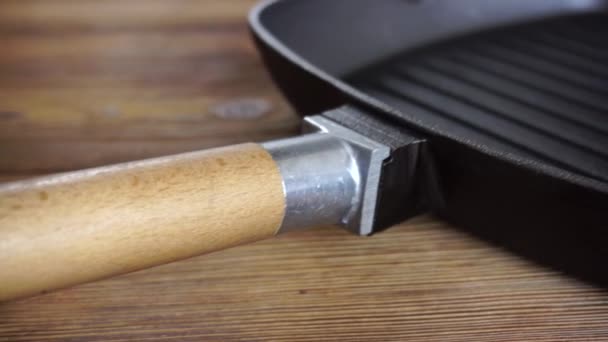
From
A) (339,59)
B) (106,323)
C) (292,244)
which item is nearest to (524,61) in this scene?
(339,59)

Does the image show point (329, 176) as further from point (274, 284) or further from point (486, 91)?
point (486, 91)

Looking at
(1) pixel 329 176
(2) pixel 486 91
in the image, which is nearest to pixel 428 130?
(1) pixel 329 176

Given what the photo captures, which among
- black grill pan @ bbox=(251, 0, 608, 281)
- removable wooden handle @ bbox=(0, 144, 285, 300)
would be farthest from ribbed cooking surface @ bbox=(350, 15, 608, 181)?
removable wooden handle @ bbox=(0, 144, 285, 300)

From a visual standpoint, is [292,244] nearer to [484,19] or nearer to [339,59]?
[339,59]

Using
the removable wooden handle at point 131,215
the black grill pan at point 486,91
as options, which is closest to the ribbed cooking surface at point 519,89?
the black grill pan at point 486,91

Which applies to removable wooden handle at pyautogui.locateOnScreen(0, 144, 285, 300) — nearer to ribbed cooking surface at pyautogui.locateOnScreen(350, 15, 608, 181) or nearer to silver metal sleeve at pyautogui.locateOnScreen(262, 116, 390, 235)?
silver metal sleeve at pyautogui.locateOnScreen(262, 116, 390, 235)

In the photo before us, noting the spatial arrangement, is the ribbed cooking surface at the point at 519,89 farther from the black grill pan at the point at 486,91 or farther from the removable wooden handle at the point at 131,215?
the removable wooden handle at the point at 131,215

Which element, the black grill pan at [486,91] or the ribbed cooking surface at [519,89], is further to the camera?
the ribbed cooking surface at [519,89]
